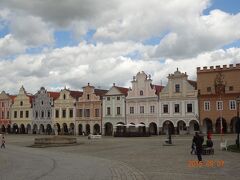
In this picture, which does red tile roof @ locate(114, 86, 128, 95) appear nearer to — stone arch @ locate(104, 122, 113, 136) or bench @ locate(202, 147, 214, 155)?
stone arch @ locate(104, 122, 113, 136)

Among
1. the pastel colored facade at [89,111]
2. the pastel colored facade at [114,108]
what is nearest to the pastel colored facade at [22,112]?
the pastel colored facade at [89,111]

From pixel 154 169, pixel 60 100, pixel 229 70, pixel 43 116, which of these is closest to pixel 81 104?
pixel 60 100

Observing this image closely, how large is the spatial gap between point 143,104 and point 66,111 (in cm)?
1794

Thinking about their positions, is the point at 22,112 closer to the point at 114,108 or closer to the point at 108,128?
the point at 108,128

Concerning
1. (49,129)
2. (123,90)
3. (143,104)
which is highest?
(123,90)

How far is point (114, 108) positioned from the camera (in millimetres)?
70562

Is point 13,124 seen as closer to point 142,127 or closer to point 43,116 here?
point 43,116

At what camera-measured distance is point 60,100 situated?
7906 centimetres

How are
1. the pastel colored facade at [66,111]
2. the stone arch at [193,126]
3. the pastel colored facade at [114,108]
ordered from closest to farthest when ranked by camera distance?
the stone arch at [193,126]
the pastel colored facade at [114,108]
the pastel colored facade at [66,111]

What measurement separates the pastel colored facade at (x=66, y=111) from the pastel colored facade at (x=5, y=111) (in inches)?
610

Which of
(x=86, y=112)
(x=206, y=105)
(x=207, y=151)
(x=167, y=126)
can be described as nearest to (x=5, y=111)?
(x=86, y=112)

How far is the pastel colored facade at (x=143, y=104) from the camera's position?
66000 millimetres

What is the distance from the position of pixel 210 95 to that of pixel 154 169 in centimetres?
4363

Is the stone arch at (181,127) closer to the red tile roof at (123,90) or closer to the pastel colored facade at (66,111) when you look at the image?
the red tile roof at (123,90)
